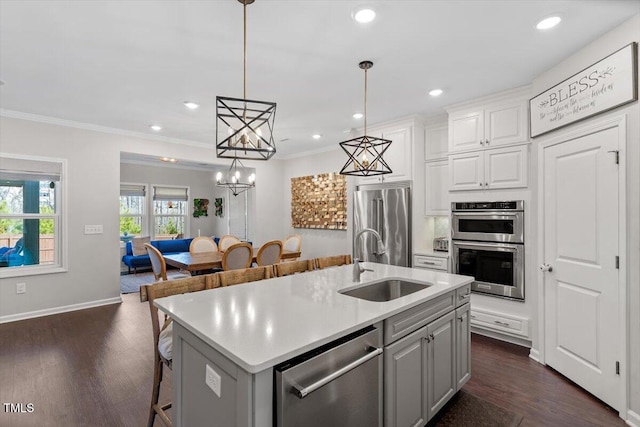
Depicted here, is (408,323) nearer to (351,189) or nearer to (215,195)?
(351,189)

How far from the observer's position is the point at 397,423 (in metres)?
1.63

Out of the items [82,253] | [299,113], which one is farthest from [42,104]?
[299,113]

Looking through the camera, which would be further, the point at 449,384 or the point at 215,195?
the point at 215,195

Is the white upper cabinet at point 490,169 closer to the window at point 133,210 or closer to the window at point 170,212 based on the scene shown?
the window at point 170,212

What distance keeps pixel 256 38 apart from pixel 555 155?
8.57 feet

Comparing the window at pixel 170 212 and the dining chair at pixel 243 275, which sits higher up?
Answer: the window at pixel 170 212

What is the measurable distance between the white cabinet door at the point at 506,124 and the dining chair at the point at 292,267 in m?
2.29

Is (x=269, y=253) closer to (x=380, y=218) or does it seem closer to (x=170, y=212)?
(x=380, y=218)

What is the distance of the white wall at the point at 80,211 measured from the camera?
13.1ft

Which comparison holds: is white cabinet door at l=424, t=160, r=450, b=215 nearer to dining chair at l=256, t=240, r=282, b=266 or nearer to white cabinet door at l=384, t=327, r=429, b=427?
dining chair at l=256, t=240, r=282, b=266

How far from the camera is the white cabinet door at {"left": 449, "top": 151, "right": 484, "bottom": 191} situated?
3.44 meters

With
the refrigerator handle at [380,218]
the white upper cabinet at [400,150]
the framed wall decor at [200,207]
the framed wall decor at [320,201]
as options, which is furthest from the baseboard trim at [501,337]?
the framed wall decor at [200,207]

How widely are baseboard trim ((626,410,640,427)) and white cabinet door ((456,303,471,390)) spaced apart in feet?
3.11

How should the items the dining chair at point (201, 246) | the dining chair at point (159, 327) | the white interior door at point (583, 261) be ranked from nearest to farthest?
the dining chair at point (159, 327)
the white interior door at point (583, 261)
the dining chair at point (201, 246)
